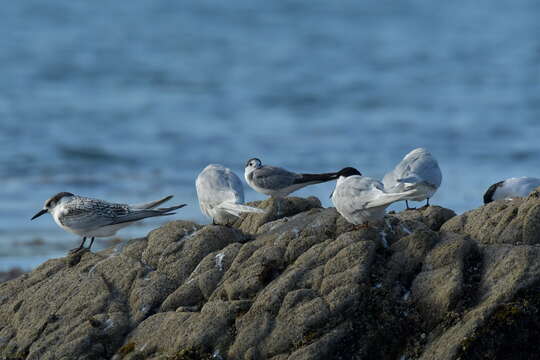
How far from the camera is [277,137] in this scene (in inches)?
769

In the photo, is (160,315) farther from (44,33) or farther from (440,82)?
(44,33)

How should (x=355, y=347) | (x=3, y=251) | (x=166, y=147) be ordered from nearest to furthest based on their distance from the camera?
(x=355, y=347) → (x=3, y=251) → (x=166, y=147)

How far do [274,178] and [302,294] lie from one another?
8.10 ft

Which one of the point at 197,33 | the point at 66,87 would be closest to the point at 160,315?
the point at 66,87

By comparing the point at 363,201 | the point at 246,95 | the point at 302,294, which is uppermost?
the point at 246,95

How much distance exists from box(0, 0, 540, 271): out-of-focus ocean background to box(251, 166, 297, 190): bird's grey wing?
161 inches

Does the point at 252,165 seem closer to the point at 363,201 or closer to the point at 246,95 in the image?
the point at 363,201

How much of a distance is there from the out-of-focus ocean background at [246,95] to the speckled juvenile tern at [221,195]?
13.3 ft

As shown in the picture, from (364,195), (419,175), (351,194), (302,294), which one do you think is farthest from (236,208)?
(302,294)

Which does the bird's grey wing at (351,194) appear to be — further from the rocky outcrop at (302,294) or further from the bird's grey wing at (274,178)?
the bird's grey wing at (274,178)

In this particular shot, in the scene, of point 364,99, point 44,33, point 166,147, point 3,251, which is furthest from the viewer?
point 44,33

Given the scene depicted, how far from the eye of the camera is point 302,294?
5730 mm

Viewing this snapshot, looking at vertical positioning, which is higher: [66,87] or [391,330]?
[66,87]

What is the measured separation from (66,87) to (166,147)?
9.65 meters
